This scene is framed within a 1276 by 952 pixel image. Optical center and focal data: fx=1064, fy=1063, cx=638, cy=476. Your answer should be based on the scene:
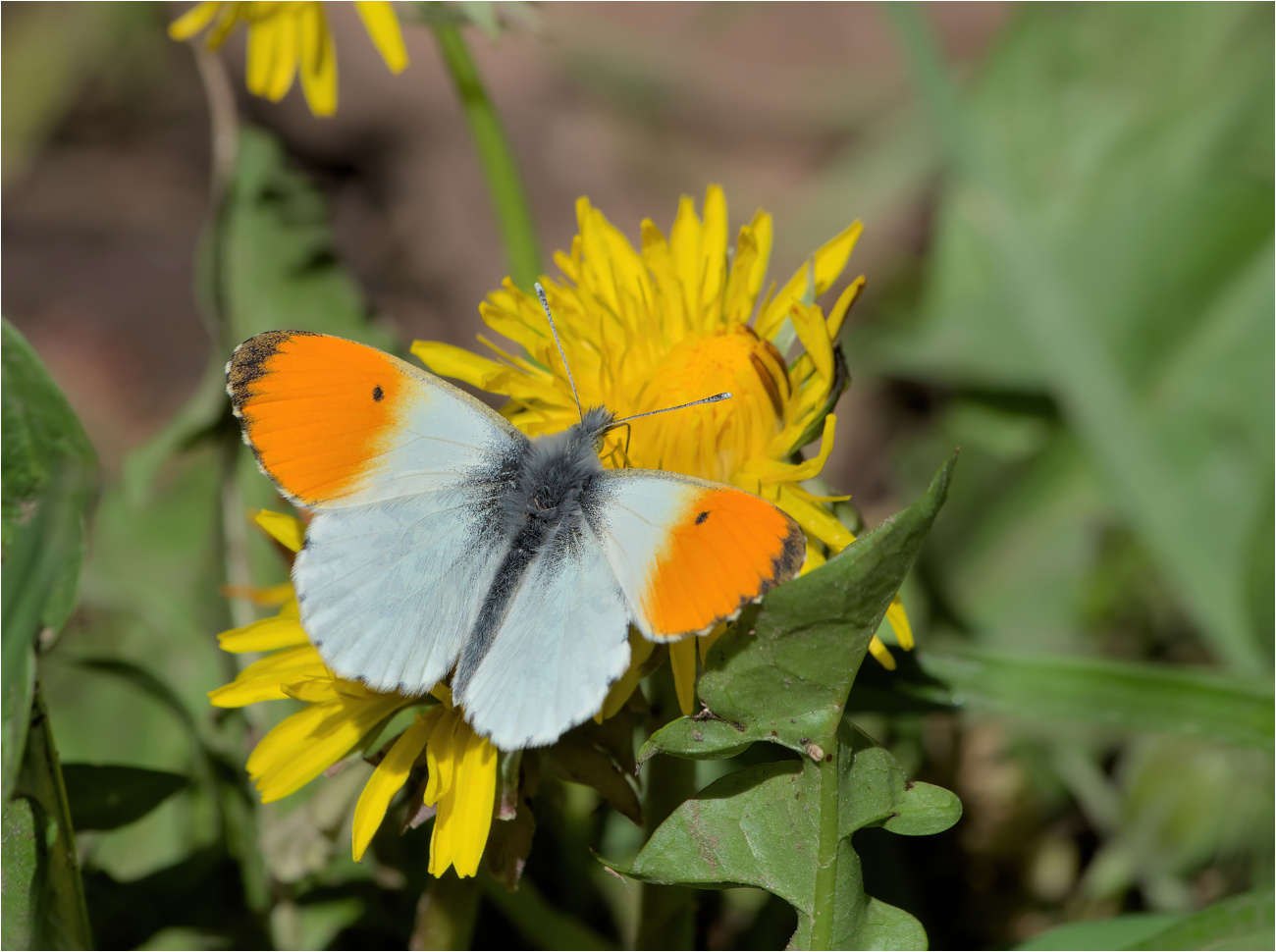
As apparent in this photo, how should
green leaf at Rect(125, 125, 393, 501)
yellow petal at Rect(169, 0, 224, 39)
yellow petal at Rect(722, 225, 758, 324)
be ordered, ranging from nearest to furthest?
yellow petal at Rect(722, 225, 758, 324)
yellow petal at Rect(169, 0, 224, 39)
green leaf at Rect(125, 125, 393, 501)

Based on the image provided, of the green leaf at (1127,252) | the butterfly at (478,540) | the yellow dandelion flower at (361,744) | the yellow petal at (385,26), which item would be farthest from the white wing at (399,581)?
the green leaf at (1127,252)

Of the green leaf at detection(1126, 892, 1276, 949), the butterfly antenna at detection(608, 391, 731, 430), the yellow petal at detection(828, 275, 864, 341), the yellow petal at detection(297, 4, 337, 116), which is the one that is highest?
Answer: the yellow petal at detection(297, 4, 337, 116)

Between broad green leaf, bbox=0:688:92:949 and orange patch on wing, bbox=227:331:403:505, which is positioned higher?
orange patch on wing, bbox=227:331:403:505

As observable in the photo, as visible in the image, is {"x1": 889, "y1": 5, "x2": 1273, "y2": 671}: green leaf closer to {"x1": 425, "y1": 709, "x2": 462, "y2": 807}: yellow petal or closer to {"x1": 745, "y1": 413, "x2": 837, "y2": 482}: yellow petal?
{"x1": 745, "y1": 413, "x2": 837, "y2": 482}: yellow petal

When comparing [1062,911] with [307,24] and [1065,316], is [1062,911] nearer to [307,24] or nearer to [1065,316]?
[1065,316]

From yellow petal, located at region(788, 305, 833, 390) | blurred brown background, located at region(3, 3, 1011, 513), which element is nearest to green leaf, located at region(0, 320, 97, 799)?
yellow petal, located at region(788, 305, 833, 390)

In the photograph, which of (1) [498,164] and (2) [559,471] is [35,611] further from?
(1) [498,164]


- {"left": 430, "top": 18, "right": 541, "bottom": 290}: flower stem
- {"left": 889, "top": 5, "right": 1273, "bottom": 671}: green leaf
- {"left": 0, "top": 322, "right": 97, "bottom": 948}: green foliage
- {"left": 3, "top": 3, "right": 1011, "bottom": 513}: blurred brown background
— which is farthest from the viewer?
{"left": 3, "top": 3, "right": 1011, "bottom": 513}: blurred brown background

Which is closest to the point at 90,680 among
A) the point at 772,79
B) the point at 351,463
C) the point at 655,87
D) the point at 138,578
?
the point at 138,578
